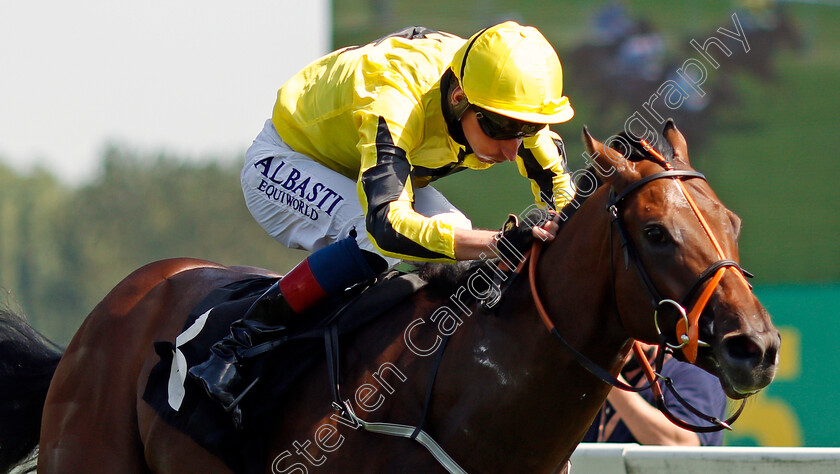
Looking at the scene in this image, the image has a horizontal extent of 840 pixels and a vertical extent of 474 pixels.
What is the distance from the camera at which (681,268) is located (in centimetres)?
255

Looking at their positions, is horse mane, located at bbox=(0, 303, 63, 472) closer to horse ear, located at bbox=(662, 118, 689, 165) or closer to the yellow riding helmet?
the yellow riding helmet

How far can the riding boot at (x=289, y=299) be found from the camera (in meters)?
3.15

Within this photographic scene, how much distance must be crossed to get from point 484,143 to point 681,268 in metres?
0.93

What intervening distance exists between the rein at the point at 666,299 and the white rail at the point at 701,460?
3.79ft

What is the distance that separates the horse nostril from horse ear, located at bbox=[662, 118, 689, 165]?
0.59 m

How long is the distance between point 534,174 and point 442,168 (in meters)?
0.39

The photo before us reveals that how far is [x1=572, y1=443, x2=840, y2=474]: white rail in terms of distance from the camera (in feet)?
12.1

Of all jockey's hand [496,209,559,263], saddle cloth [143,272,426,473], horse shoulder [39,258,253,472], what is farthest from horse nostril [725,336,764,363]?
horse shoulder [39,258,253,472]

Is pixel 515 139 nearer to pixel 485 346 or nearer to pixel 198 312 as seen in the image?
pixel 485 346

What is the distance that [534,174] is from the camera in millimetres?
3730

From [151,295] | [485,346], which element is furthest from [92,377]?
[485,346]

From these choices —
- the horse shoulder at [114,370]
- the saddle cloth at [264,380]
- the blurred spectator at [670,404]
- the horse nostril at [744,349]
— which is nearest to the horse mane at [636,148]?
the horse nostril at [744,349]

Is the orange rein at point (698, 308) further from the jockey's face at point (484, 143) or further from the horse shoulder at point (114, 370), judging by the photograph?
the horse shoulder at point (114, 370)

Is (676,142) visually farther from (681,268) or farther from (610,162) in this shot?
(681,268)
